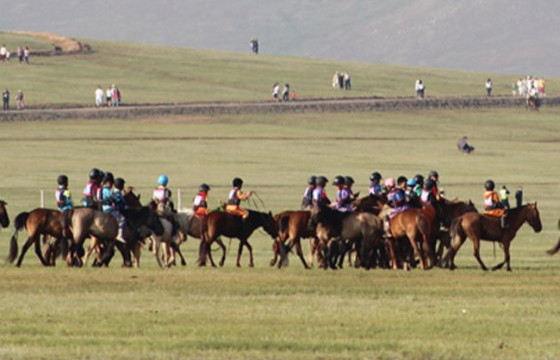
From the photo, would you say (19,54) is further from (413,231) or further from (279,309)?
(279,309)

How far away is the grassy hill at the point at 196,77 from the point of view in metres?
129

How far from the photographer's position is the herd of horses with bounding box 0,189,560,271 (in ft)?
118

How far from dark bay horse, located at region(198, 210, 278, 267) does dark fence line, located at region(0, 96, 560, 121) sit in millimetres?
73407

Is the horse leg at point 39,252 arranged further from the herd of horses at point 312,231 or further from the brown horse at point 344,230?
the brown horse at point 344,230

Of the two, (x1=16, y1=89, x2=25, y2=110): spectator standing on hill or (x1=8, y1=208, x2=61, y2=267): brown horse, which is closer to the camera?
(x1=8, y1=208, x2=61, y2=267): brown horse

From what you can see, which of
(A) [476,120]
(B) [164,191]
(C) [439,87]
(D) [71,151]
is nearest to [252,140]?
(D) [71,151]

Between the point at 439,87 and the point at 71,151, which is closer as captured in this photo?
the point at 71,151

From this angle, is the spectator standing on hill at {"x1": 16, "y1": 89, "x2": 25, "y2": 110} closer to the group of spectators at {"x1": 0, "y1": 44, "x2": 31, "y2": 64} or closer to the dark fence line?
the dark fence line

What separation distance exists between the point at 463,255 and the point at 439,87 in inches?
4196

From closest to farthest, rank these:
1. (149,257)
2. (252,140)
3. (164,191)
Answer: (164,191) < (149,257) < (252,140)

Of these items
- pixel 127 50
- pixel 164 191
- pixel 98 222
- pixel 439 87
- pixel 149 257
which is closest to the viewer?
pixel 98 222

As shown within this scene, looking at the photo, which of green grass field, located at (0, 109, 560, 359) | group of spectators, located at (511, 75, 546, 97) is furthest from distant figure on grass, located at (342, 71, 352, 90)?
green grass field, located at (0, 109, 560, 359)

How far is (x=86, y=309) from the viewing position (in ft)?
88.4

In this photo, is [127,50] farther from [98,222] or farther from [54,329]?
[54,329]
